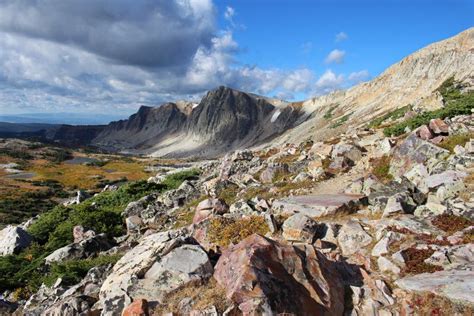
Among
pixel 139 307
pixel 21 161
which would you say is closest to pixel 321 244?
pixel 139 307

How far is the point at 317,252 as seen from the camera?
1172 centimetres

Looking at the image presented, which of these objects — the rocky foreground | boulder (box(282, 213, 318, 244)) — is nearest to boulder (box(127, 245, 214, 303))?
the rocky foreground

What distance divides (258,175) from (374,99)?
400 ft

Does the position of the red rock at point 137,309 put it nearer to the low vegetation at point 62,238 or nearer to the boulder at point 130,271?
the boulder at point 130,271

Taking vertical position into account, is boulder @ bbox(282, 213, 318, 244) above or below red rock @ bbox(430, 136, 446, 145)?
below

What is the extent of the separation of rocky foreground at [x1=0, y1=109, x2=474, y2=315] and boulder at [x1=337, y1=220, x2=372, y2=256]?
51 millimetres

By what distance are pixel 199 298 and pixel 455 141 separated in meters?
19.0

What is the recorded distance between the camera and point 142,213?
28797mm

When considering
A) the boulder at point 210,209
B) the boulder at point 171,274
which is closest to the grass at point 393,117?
the boulder at point 210,209

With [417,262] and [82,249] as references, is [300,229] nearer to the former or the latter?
[417,262]

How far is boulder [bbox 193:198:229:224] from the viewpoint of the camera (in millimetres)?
20223

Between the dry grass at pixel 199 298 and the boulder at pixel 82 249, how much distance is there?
13.3m

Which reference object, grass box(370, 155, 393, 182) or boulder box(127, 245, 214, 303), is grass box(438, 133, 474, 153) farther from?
boulder box(127, 245, 214, 303)

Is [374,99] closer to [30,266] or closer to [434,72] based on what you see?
[434,72]
